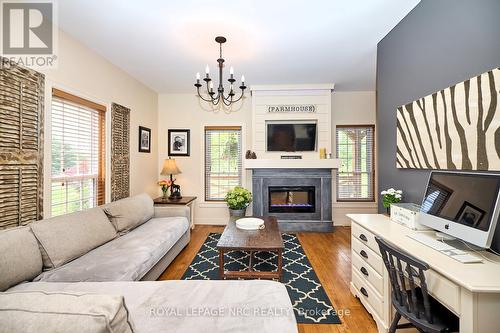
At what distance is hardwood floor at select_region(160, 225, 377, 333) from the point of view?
186 cm

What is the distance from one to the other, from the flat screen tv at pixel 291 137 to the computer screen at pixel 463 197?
264 cm

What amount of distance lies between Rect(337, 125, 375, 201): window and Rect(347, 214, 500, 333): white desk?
2762 millimetres

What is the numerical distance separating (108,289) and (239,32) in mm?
2599

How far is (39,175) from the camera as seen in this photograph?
2.13 metres

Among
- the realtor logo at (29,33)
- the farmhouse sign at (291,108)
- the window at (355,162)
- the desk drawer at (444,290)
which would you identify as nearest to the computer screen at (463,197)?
the desk drawer at (444,290)

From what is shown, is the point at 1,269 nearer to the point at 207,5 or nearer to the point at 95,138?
the point at 95,138

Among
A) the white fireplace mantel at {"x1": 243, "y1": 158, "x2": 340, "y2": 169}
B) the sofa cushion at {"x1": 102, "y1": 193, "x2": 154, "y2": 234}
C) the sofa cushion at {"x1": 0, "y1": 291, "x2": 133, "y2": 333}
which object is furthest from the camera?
the white fireplace mantel at {"x1": 243, "y1": 158, "x2": 340, "y2": 169}

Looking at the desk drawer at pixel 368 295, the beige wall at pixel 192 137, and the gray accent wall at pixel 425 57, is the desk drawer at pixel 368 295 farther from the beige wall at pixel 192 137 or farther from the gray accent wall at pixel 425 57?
the beige wall at pixel 192 137

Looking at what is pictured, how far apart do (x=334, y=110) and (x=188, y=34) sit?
10.6 feet

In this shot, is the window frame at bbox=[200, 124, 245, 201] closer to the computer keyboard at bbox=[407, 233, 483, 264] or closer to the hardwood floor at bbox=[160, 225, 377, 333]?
the hardwood floor at bbox=[160, 225, 377, 333]

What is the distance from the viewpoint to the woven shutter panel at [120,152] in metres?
3.24

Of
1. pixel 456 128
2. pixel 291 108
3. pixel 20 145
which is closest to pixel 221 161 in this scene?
pixel 291 108

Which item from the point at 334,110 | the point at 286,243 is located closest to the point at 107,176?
the point at 286,243

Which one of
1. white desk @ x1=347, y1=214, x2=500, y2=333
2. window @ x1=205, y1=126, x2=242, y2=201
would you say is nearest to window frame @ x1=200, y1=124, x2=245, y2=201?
window @ x1=205, y1=126, x2=242, y2=201
